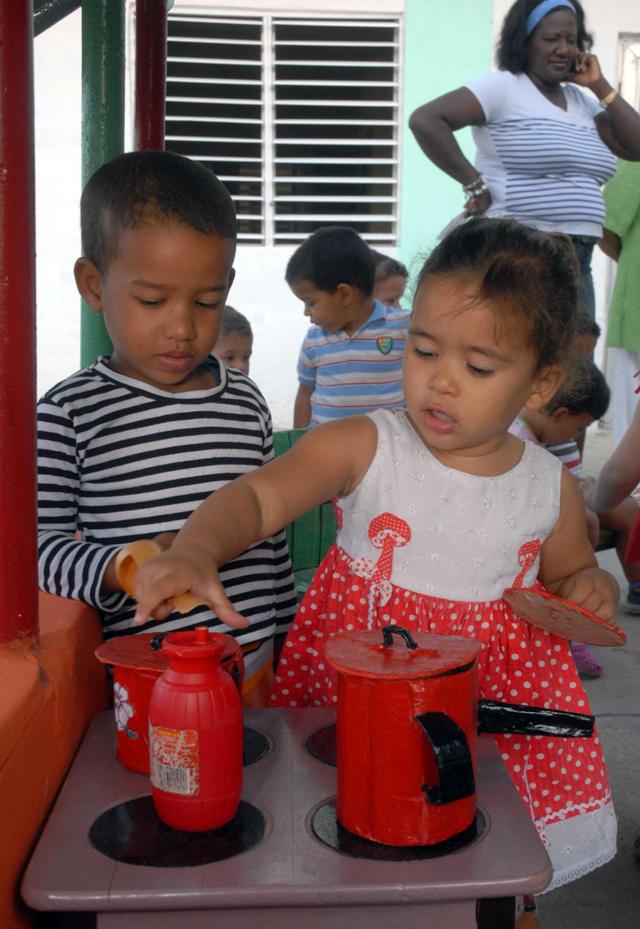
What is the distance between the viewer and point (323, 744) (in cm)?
140

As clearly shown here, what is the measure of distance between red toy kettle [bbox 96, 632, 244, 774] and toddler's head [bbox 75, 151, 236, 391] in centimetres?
56

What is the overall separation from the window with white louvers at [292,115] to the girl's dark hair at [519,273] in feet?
21.7

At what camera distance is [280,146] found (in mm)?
8141

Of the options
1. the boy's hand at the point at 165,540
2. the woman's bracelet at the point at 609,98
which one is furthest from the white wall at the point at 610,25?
the boy's hand at the point at 165,540

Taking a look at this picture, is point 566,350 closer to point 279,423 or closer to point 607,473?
point 607,473

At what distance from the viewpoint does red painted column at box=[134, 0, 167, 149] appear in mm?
2086

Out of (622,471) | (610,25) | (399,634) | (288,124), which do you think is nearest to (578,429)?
(622,471)

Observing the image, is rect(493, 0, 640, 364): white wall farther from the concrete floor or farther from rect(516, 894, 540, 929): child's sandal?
rect(516, 894, 540, 929): child's sandal

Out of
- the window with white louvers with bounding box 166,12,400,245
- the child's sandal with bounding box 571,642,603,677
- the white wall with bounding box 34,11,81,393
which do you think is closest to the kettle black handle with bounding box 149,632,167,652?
the child's sandal with bounding box 571,642,603,677

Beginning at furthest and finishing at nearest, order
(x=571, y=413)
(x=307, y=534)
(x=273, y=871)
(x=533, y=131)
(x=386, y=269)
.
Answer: (x=386, y=269) < (x=533, y=131) < (x=571, y=413) < (x=307, y=534) < (x=273, y=871)

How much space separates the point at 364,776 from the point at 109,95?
1.55 meters

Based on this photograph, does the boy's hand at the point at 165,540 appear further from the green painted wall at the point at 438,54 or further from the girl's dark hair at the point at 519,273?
the green painted wall at the point at 438,54

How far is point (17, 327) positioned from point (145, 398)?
54cm

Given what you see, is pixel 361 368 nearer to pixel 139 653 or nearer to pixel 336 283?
pixel 336 283
